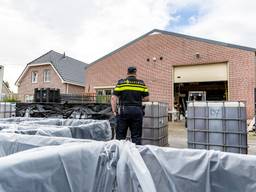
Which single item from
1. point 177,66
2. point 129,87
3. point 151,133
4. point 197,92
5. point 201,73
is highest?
point 177,66

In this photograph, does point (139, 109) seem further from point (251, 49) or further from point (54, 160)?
point (251, 49)

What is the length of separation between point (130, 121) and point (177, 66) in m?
10.6

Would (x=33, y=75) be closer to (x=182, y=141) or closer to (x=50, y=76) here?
(x=50, y=76)

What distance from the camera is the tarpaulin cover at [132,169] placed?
106 centimetres

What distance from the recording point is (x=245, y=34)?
13.6 meters

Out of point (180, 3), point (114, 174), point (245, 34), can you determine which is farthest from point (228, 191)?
point (245, 34)

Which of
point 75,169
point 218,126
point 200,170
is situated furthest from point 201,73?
point 75,169

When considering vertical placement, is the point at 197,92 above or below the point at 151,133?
above

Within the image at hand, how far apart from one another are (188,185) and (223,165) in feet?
0.75

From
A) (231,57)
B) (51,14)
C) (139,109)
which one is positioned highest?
(51,14)

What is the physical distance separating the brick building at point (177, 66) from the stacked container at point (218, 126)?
8059 millimetres

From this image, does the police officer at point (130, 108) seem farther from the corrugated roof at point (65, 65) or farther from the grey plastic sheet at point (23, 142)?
the corrugated roof at point (65, 65)

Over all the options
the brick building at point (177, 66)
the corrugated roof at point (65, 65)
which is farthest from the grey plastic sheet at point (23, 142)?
the corrugated roof at point (65, 65)

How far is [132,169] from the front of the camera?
3.84 feet
